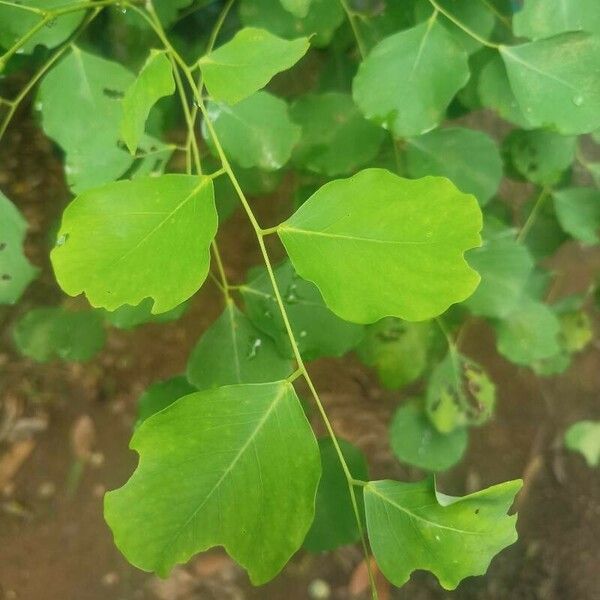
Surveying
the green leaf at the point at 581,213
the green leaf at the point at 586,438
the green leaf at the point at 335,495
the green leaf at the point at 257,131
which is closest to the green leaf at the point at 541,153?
the green leaf at the point at 581,213

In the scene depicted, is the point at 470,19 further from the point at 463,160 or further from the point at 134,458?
the point at 134,458

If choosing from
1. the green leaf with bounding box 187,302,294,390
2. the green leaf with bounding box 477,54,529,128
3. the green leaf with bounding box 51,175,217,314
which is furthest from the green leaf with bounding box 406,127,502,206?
the green leaf with bounding box 51,175,217,314

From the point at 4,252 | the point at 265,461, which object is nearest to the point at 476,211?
the point at 265,461

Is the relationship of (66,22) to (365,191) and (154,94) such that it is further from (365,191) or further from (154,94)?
(365,191)

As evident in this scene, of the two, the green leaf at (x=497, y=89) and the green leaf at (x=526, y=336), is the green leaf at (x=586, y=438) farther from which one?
the green leaf at (x=497, y=89)

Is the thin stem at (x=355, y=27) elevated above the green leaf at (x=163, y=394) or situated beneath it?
elevated above

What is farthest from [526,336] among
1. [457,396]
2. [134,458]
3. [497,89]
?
[134,458]
